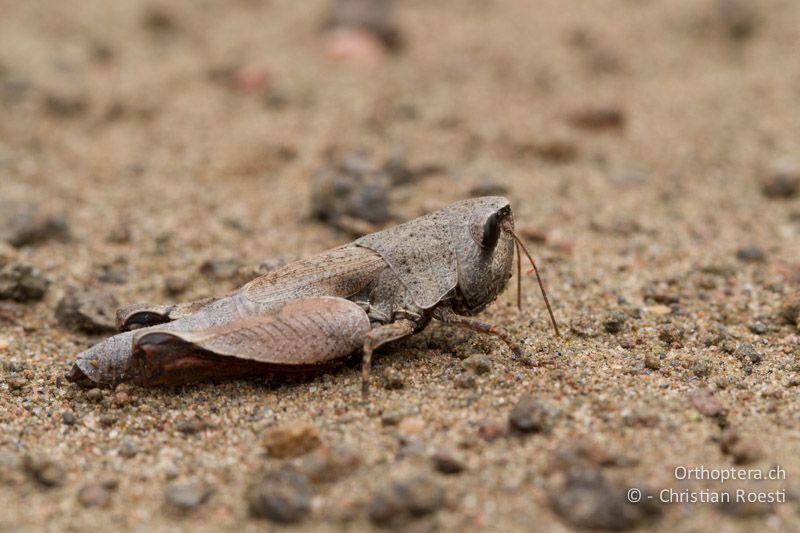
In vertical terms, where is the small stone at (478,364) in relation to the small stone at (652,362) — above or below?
above

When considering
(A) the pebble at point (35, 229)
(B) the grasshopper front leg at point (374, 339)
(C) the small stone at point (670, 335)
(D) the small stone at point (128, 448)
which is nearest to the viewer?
(D) the small stone at point (128, 448)

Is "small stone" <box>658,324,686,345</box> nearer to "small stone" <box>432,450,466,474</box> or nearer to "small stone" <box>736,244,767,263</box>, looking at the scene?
"small stone" <box>736,244,767,263</box>

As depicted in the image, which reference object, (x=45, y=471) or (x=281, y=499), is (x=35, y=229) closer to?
(x=45, y=471)

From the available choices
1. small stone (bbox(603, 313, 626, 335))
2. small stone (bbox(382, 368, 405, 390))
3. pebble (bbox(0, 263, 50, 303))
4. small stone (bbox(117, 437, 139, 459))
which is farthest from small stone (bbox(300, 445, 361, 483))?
pebble (bbox(0, 263, 50, 303))

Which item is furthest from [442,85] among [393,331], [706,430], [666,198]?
[706,430]

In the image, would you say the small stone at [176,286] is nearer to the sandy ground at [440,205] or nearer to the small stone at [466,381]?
the sandy ground at [440,205]

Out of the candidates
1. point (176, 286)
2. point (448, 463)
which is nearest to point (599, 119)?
point (176, 286)

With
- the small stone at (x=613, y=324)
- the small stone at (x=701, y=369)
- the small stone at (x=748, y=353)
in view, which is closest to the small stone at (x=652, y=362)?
the small stone at (x=701, y=369)
